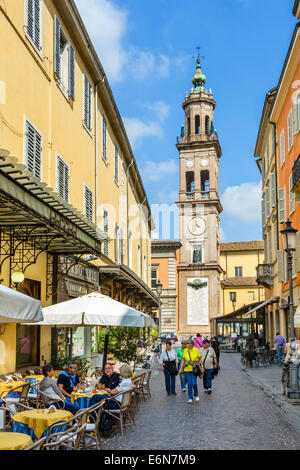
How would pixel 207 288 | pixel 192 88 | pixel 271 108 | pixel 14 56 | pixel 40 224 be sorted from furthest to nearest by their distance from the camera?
pixel 192 88
pixel 207 288
pixel 271 108
pixel 14 56
pixel 40 224

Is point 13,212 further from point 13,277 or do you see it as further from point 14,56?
point 14,56

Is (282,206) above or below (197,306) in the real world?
above

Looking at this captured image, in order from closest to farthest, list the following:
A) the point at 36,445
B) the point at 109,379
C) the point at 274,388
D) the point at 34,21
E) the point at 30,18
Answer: the point at 36,445 < the point at 109,379 < the point at 30,18 < the point at 34,21 < the point at 274,388

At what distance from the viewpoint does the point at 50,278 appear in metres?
15.0

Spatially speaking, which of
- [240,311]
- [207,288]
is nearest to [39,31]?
[240,311]

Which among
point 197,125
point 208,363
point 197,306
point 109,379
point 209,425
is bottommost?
point 209,425

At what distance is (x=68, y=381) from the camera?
10.5 metres

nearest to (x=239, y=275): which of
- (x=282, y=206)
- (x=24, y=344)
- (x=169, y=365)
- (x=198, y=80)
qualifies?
(x=198, y=80)

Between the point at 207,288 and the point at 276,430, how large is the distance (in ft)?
168

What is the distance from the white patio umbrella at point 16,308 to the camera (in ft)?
21.9

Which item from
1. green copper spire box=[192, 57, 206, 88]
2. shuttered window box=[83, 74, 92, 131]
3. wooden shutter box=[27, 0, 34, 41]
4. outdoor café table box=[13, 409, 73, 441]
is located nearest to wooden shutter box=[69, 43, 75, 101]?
shuttered window box=[83, 74, 92, 131]

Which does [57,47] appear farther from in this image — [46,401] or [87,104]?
[46,401]

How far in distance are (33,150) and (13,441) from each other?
8825mm

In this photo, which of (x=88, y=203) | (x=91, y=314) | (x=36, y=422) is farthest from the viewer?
(x=88, y=203)
